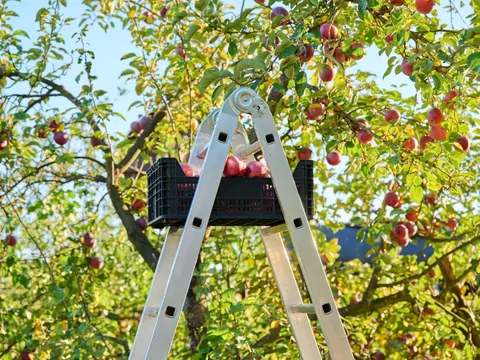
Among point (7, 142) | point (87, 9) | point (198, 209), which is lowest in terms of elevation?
point (198, 209)

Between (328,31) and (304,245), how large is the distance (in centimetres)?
91

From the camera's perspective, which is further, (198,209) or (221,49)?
(221,49)

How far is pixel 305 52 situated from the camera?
255cm

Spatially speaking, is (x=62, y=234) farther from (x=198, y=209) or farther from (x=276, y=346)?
(x=198, y=209)

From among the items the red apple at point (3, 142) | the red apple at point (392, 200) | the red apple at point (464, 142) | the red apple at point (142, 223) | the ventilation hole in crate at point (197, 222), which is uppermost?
the red apple at point (3, 142)

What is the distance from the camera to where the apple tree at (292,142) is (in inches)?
113

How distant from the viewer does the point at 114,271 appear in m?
5.10

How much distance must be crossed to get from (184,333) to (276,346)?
220 cm

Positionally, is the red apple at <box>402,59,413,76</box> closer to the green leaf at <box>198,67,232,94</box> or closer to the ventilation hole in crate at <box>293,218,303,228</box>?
the green leaf at <box>198,67,232,94</box>

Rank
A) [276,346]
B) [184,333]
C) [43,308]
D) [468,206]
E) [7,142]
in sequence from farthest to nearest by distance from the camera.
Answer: [184,333]
[43,308]
[468,206]
[7,142]
[276,346]

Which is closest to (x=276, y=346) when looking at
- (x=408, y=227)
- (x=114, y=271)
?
(x=408, y=227)

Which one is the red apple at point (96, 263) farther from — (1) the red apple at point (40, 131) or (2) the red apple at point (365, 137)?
(2) the red apple at point (365, 137)

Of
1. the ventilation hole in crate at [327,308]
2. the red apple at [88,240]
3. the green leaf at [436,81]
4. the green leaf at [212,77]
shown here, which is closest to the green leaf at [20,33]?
the red apple at [88,240]

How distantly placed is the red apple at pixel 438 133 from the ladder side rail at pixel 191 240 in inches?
45.4
